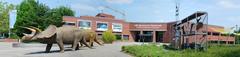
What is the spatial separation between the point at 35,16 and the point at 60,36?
2479 inches

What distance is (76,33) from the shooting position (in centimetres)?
2731

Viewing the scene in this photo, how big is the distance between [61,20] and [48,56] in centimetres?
7061

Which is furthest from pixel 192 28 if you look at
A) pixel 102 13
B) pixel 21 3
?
pixel 102 13

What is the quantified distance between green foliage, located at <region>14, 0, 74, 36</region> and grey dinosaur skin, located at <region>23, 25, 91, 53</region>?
5686 centimetres

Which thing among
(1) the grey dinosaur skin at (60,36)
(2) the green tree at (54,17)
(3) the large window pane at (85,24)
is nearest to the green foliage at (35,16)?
(2) the green tree at (54,17)

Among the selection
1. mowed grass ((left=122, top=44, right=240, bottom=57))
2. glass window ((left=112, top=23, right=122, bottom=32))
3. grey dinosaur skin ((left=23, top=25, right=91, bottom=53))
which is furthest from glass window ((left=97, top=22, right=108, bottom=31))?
mowed grass ((left=122, top=44, right=240, bottom=57))

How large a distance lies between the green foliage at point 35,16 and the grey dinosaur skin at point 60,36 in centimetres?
5686

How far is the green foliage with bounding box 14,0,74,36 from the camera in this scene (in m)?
86.3

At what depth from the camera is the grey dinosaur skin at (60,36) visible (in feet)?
80.5

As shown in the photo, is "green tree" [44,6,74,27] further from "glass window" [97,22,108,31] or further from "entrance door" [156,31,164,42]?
"entrance door" [156,31,164,42]

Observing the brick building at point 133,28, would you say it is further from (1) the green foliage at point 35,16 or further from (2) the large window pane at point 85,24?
(1) the green foliage at point 35,16

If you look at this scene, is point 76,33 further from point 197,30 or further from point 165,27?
point 165,27

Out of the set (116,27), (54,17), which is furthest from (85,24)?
(116,27)

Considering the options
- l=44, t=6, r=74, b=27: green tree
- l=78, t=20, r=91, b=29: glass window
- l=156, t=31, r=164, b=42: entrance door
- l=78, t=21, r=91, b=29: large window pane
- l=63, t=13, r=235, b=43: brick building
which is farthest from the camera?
l=156, t=31, r=164, b=42: entrance door
